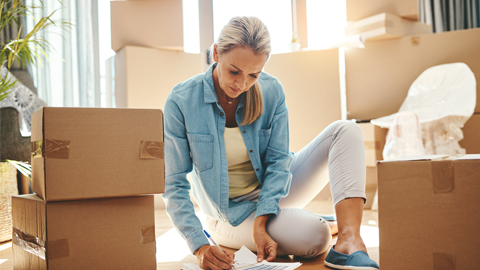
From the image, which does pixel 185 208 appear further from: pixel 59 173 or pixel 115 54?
pixel 115 54

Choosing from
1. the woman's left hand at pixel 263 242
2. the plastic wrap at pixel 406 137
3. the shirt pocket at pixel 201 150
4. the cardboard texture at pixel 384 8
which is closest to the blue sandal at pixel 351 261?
the woman's left hand at pixel 263 242

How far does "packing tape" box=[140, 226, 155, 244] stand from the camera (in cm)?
76

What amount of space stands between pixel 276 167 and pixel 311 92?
1.19 metres

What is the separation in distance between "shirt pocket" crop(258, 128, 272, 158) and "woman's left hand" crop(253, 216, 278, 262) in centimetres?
21

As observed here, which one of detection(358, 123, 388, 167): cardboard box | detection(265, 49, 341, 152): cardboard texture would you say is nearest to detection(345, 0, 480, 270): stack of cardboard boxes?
detection(358, 123, 388, 167): cardboard box

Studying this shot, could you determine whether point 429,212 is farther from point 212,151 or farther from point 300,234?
point 212,151

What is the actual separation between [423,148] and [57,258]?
154cm

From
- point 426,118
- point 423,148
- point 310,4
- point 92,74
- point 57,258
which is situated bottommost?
point 57,258

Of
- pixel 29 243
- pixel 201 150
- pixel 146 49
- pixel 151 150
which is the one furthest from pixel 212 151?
pixel 146 49

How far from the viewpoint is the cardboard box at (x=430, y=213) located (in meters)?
0.53

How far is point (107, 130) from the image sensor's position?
72cm

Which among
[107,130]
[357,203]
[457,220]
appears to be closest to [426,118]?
[357,203]

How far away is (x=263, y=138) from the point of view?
105 centimetres

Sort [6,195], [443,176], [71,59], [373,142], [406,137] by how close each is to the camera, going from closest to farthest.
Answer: [443,176] < [6,195] < [406,137] < [373,142] < [71,59]
